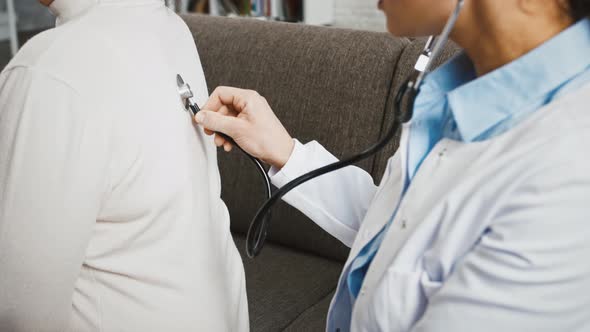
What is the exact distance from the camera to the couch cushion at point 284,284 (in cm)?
154

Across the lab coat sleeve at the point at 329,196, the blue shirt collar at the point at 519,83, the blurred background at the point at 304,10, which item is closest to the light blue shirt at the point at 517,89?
the blue shirt collar at the point at 519,83

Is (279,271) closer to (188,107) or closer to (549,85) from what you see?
(188,107)

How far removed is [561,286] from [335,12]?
10.5 ft

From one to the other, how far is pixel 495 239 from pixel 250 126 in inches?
19.4

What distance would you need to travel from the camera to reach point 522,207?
682 millimetres

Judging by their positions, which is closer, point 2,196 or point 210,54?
point 2,196

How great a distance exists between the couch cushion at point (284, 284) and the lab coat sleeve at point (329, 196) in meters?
0.47

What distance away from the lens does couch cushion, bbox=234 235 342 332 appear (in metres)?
1.54

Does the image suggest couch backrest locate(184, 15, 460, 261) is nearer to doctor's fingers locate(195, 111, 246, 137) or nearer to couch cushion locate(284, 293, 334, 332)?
couch cushion locate(284, 293, 334, 332)

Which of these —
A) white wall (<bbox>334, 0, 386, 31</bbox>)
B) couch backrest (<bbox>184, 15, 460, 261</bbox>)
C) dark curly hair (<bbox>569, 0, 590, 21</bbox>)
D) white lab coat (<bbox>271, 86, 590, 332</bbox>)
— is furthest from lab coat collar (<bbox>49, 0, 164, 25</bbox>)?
white wall (<bbox>334, 0, 386, 31</bbox>)

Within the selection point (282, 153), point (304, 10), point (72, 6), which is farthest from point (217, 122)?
point (304, 10)

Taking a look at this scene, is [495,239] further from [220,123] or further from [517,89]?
[220,123]

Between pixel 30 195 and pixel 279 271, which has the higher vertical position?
pixel 30 195

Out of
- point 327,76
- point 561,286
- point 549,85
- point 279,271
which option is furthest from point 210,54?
point 561,286
